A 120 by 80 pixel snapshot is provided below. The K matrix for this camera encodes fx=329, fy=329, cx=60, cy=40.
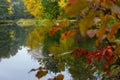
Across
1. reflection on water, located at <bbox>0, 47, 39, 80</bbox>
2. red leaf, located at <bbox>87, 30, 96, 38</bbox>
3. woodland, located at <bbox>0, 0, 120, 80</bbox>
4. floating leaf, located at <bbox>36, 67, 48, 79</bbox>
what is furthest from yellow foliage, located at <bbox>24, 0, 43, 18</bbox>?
red leaf, located at <bbox>87, 30, 96, 38</bbox>

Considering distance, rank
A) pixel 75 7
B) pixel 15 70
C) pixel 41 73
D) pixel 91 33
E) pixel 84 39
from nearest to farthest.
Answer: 1. pixel 75 7
2. pixel 91 33
3. pixel 41 73
4. pixel 84 39
5. pixel 15 70

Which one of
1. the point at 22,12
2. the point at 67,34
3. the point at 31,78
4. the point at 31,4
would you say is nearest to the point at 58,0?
the point at 31,4

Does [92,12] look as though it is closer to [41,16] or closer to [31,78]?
[31,78]

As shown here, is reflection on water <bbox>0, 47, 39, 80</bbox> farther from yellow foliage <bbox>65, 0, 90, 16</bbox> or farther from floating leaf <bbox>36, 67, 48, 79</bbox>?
yellow foliage <bbox>65, 0, 90, 16</bbox>

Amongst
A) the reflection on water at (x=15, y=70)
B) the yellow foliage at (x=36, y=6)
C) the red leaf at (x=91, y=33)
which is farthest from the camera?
the yellow foliage at (x=36, y=6)

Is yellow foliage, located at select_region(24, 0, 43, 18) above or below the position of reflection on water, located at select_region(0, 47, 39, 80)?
above

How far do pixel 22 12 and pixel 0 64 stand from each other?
4834 cm

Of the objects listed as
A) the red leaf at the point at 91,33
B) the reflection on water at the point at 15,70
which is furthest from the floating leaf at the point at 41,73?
the reflection on water at the point at 15,70

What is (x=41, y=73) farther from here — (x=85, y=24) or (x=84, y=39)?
(x=84, y=39)

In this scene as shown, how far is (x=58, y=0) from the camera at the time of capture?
1561 inches

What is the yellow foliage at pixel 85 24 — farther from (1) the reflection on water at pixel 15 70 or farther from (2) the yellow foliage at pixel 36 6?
(2) the yellow foliage at pixel 36 6

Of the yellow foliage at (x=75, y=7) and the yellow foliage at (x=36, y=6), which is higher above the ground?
the yellow foliage at (x=36, y=6)

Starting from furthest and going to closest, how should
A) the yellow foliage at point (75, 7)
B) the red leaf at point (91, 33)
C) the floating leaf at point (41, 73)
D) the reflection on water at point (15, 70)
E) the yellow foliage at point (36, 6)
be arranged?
the yellow foliage at point (36, 6) → the reflection on water at point (15, 70) → the floating leaf at point (41, 73) → the red leaf at point (91, 33) → the yellow foliage at point (75, 7)

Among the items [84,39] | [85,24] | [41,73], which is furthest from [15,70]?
[85,24]
